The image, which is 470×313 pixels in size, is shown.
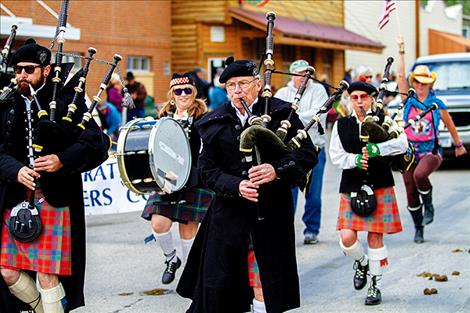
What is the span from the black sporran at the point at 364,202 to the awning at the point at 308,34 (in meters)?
16.3

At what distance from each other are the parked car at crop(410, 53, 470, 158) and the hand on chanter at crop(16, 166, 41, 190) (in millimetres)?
11981

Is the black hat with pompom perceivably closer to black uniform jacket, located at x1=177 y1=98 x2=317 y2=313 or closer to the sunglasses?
black uniform jacket, located at x1=177 y1=98 x2=317 y2=313

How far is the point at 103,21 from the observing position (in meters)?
23.2

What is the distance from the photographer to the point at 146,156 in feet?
21.9

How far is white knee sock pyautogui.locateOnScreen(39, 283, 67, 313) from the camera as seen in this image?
5.96m

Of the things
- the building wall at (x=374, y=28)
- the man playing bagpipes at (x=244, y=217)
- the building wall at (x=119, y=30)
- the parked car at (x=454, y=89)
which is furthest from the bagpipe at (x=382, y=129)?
the building wall at (x=374, y=28)

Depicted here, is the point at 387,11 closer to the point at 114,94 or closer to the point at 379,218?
the point at 379,218

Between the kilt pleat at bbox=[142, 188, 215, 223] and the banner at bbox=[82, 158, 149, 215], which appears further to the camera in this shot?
the banner at bbox=[82, 158, 149, 215]

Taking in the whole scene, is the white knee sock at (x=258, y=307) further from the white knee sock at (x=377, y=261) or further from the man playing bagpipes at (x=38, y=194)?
the white knee sock at (x=377, y=261)

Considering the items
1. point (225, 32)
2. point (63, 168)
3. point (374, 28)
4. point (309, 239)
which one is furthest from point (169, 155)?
point (374, 28)

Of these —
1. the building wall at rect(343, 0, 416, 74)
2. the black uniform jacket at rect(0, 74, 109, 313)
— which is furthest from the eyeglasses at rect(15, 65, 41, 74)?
the building wall at rect(343, 0, 416, 74)

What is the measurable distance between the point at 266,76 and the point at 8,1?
15.2 meters

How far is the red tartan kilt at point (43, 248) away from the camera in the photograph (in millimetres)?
5938

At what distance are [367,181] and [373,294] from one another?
88 cm
